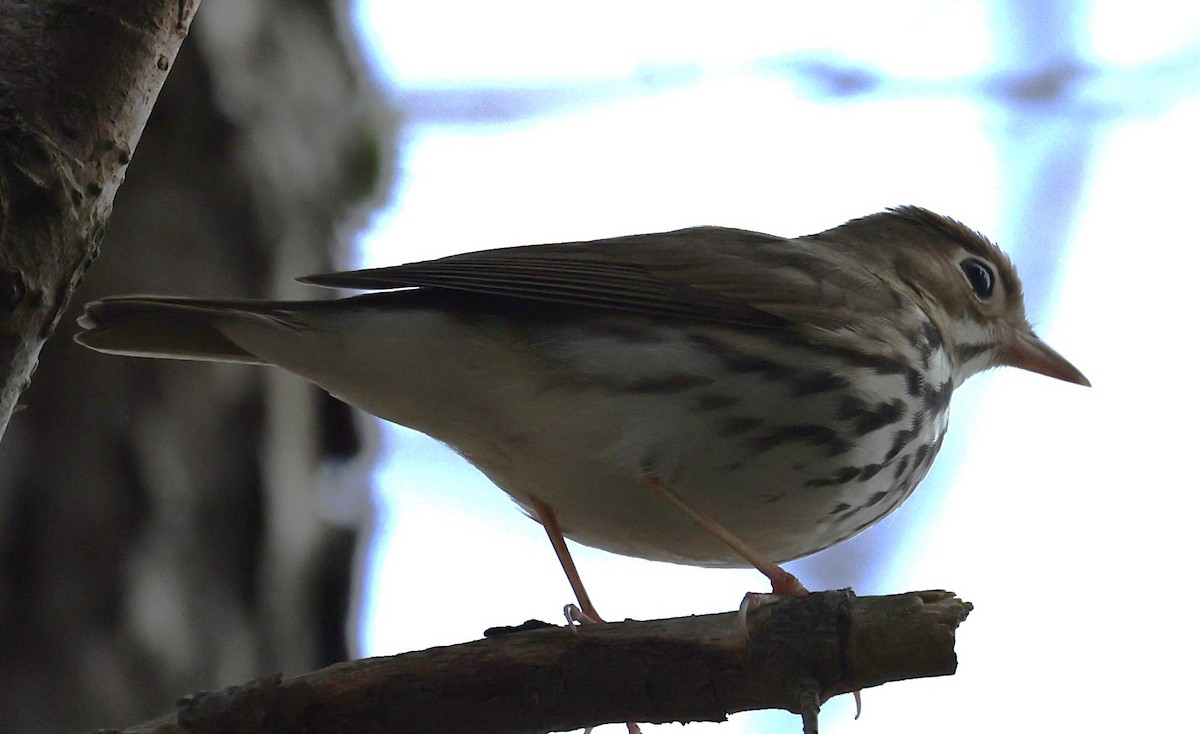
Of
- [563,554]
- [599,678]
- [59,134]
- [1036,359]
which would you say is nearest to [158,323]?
[59,134]

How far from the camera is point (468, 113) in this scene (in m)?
4.53

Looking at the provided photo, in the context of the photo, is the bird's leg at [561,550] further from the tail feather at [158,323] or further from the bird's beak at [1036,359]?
the bird's beak at [1036,359]

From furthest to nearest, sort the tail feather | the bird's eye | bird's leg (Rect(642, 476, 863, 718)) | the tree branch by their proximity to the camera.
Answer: the bird's eye < bird's leg (Rect(642, 476, 863, 718)) < the tail feather < the tree branch

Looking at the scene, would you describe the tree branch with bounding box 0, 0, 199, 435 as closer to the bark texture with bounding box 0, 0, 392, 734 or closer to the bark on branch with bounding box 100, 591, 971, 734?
the bark texture with bounding box 0, 0, 392, 734

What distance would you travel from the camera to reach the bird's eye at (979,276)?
4.21 meters

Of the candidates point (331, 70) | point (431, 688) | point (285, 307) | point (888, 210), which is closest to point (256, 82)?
point (331, 70)

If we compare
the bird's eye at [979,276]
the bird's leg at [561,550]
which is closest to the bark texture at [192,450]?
the bird's leg at [561,550]

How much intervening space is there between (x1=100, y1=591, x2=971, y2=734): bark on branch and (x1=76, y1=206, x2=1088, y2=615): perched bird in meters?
0.70

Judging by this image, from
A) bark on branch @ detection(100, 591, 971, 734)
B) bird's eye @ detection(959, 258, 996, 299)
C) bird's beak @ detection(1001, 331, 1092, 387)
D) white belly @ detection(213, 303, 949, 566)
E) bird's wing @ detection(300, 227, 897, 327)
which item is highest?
bird's eye @ detection(959, 258, 996, 299)

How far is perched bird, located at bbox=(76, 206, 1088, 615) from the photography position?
2.79 metres

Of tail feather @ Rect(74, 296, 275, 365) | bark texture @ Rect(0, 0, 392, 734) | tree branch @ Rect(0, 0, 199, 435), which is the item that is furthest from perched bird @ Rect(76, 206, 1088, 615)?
tree branch @ Rect(0, 0, 199, 435)

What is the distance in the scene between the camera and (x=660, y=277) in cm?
314

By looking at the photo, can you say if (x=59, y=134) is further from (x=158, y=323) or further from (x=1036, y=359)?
(x=1036, y=359)

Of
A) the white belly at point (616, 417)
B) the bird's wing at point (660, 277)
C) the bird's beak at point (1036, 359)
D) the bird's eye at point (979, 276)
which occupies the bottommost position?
the white belly at point (616, 417)
